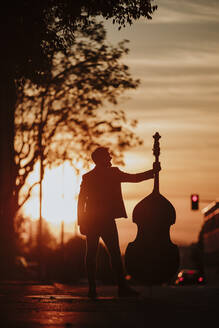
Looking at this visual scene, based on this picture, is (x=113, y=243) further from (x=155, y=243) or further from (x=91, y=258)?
(x=155, y=243)

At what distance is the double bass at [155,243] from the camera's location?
11250mm

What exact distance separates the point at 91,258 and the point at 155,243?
1.54 m

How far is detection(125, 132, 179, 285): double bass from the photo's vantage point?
1125cm

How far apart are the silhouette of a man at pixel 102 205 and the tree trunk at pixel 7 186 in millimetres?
19094

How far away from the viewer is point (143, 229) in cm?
1134

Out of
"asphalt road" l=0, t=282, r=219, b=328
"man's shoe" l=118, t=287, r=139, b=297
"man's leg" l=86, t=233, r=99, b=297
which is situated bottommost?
"asphalt road" l=0, t=282, r=219, b=328

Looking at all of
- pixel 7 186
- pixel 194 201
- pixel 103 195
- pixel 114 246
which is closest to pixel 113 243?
pixel 114 246

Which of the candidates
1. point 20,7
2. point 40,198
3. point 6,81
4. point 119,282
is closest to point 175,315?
point 119,282

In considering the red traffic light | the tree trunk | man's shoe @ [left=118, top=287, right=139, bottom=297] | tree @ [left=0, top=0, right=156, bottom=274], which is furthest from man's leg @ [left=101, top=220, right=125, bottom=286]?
the red traffic light

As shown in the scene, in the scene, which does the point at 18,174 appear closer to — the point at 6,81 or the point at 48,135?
the point at 48,135

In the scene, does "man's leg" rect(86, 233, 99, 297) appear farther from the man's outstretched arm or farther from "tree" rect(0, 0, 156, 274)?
"tree" rect(0, 0, 156, 274)

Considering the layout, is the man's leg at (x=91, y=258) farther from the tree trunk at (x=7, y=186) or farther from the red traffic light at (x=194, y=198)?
the red traffic light at (x=194, y=198)

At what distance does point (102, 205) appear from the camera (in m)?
12.4

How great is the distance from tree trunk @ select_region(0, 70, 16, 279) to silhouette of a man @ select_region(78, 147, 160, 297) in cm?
1909
